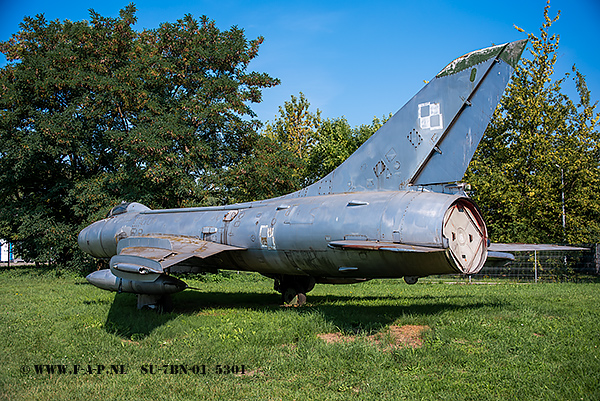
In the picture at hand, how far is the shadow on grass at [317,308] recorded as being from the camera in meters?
8.34

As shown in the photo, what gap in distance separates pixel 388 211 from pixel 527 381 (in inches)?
124

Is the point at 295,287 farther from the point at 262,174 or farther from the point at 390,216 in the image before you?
the point at 262,174

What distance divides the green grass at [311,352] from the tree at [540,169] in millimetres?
13267

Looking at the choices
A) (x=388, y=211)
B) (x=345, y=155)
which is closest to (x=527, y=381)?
(x=388, y=211)

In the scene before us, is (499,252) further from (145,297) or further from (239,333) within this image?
(145,297)

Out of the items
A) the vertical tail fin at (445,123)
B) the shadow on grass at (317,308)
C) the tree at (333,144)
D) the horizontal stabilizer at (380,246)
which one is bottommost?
the shadow on grass at (317,308)

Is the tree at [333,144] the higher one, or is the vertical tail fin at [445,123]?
the tree at [333,144]

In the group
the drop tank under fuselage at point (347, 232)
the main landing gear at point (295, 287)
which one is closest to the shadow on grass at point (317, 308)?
the main landing gear at point (295, 287)

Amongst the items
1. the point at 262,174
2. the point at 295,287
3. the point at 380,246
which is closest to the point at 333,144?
the point at 262,174

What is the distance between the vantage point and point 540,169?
23.8 m

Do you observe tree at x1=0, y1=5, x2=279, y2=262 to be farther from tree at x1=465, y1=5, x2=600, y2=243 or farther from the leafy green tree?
tree at x1=465, y1=5, x2=600, y2=243

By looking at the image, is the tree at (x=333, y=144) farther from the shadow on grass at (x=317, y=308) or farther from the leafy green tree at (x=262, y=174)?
the shadow on grass at (x=317, y=308)

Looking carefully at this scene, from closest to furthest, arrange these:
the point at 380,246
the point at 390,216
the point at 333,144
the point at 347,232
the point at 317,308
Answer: the point at 380,246 < the point at 390,216 < the point at 347,232 < the point at 317,308 < the point at 333,144

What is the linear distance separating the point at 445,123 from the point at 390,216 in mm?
2190
